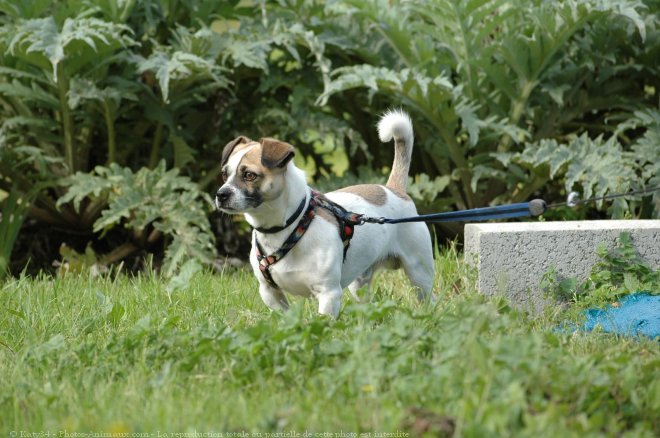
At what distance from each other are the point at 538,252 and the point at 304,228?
119 cm

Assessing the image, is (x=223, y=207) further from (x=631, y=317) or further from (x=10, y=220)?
(x=10, y=220)

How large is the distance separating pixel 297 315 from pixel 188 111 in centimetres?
330

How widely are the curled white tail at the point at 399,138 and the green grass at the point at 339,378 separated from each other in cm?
107

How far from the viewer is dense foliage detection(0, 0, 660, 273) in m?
5.41

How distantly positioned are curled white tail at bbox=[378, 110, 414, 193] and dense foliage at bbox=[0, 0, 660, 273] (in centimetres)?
74

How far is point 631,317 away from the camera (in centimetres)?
402

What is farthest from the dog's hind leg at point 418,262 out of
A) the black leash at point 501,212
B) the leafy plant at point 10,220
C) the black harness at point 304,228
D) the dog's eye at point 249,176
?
the leafy plant at point 10,220

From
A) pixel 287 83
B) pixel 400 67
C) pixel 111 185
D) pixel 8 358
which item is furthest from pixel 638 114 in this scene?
pixel 8 358

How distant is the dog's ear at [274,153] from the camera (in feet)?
12.4

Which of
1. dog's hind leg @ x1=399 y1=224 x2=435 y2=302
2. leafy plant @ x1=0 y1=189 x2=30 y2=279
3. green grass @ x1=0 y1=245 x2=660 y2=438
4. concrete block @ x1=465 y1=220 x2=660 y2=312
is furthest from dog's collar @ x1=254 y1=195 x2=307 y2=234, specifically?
leafy plant @ x1=0 y1=189 x2=30 y2=279

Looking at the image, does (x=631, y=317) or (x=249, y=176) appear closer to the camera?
(x=249, y=176)

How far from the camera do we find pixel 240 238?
6.66 meters

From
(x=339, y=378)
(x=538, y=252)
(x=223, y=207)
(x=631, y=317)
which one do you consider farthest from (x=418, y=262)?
(x=339, y=378)

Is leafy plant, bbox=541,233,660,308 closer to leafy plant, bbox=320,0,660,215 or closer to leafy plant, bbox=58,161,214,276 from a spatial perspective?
leafy plant, bbox=320,0,660,215
